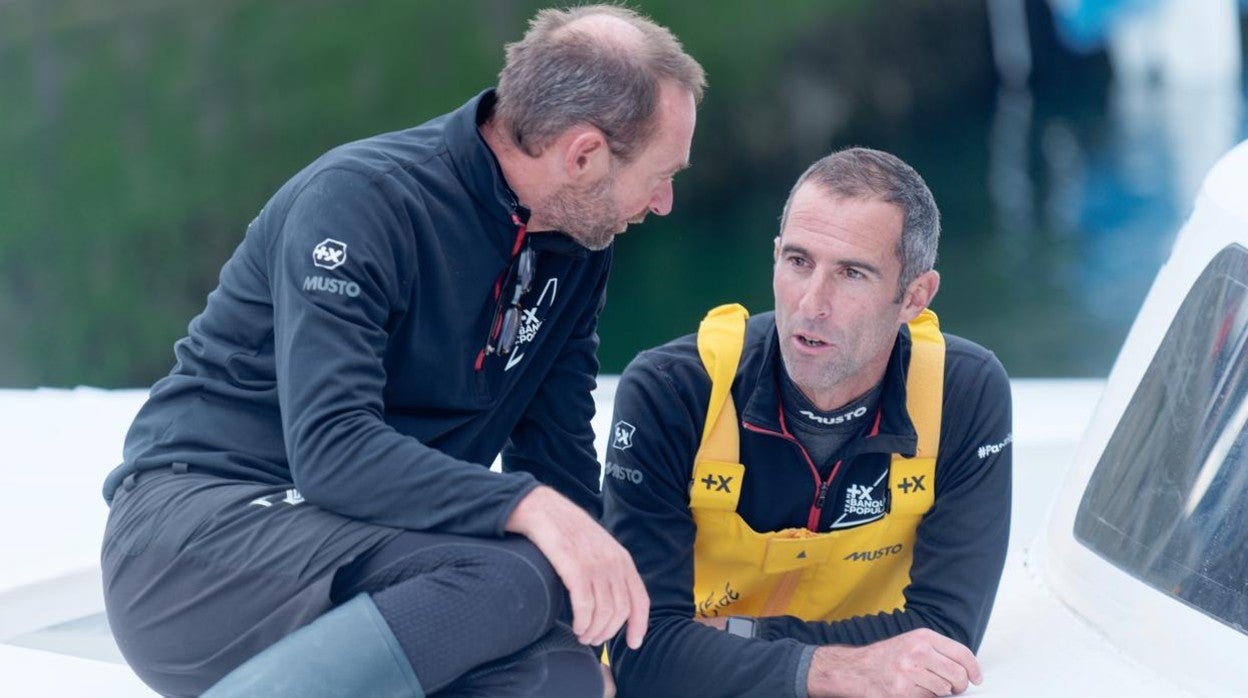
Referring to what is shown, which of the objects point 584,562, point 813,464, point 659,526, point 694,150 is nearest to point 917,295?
point 813,464

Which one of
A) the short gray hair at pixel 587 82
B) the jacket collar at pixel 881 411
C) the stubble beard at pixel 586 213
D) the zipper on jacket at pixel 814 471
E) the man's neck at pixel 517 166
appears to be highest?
the short gray hair at pixel 587 82

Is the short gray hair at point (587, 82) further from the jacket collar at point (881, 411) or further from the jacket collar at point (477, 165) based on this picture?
the jacket collar at point (881, 411)

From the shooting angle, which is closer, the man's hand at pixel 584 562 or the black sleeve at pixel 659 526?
the man's hand at pixel 584 562

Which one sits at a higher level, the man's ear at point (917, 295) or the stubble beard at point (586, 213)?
the stubble beard at point (586, 213)

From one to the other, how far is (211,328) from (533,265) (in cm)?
47

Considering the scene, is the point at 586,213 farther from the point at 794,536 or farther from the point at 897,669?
the point at 897,669

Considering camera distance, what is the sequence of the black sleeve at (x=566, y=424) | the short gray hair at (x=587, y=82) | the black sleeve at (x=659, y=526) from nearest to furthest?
the short gray hair at (x=587, y=82) → the black sleeve at (x=659, y=526) → the black sleeve at (x=566, y=424)

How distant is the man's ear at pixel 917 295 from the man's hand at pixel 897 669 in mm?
501

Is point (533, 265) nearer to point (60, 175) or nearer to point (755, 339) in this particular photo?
point (755, 339)

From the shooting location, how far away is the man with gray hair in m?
1.66

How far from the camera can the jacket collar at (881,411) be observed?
7.02 feet

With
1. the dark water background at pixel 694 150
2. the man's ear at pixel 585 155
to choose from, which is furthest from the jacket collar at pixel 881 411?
the dark water background at pixel 694 150

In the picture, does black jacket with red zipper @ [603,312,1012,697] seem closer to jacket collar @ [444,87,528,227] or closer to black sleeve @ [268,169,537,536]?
jacket collar @ [444,87,528,227]

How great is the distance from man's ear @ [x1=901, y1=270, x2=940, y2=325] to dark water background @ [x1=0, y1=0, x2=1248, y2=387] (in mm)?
5248
